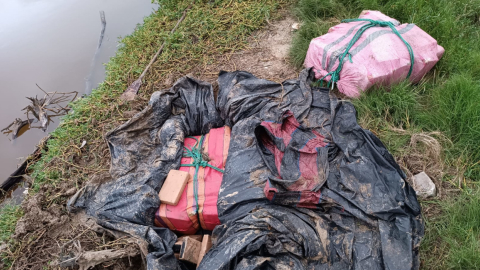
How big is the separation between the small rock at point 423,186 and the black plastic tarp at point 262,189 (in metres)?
0.16

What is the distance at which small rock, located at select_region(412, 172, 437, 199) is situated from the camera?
2.09 metres

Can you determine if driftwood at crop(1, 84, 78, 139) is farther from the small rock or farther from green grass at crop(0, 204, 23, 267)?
the small rock

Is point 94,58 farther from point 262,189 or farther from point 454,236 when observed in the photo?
point 454,236

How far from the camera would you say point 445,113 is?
2357 millimetres

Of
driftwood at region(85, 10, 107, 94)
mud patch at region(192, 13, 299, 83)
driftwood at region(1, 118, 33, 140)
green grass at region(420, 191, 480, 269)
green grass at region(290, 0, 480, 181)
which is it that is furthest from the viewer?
driftwood at region(85, 10, 107, 94)

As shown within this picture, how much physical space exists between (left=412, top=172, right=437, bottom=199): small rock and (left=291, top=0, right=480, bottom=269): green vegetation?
6 centimetres

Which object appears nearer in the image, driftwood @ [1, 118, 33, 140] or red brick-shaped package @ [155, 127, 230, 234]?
red brick-shaped package @ [155, 127, 230, 234]

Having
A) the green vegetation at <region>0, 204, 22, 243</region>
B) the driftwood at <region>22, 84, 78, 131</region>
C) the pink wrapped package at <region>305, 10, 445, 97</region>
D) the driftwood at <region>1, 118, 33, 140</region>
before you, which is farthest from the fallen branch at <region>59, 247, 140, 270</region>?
the driftwood at <region>1, 118, 33, 140</region>

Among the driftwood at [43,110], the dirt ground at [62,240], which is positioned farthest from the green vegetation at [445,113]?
the driftwood at [43,110]

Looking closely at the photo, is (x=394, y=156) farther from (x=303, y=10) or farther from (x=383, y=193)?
(x=303, y=10)

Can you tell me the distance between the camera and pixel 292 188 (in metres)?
2.13

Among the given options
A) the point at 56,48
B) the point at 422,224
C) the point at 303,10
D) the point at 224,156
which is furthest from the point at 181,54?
the point at 422,224

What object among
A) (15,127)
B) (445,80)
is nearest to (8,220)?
(15,127)

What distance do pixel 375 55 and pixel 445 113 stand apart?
0.71 metres
